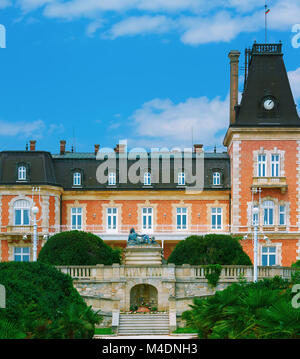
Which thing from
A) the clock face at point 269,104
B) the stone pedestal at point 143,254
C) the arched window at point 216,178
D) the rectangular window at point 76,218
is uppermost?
the clock face at point 269,104

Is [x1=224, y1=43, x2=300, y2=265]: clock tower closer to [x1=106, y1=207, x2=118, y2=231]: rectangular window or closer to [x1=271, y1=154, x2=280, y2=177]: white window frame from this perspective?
[x1=271, y1=154, x2=280, y2=177]: white window frame

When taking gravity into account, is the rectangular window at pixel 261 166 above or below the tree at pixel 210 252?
above

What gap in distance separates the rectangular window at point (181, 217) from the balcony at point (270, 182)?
214 inches

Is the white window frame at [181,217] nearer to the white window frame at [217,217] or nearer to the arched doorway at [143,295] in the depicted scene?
the white window frame at [217,217]

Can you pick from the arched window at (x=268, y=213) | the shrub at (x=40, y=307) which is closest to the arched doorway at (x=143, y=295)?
the shrub at (x=40, y=307)

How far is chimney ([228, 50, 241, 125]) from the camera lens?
4944cm

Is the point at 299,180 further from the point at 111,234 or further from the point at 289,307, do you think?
the point at 289,307

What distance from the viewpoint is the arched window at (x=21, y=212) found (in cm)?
4591

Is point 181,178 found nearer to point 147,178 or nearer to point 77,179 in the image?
point 147,178

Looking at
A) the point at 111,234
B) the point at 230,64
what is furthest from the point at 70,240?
the point at 230,64

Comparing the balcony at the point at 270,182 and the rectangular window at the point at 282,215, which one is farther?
the rectangular window at the point at 282,215

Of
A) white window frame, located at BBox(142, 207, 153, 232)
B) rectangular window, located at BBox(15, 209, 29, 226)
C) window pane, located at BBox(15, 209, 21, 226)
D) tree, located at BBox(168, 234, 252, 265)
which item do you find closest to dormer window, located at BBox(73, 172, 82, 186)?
rectangular window, located at BBox(15, 209, 29, 226)

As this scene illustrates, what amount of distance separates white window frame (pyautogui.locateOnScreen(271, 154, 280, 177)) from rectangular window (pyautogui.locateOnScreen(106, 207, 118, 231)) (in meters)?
11.0
